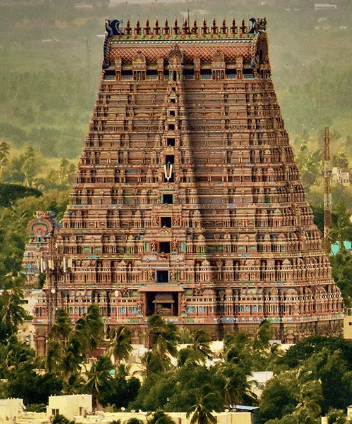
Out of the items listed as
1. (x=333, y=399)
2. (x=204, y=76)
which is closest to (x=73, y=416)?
(x=333, y=399)

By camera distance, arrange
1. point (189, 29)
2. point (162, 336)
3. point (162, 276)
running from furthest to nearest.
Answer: point (189, 29), point (162, 276), point (162, 336)

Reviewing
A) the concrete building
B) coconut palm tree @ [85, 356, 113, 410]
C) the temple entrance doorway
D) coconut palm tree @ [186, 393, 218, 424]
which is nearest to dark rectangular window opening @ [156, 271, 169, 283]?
the temple entrance doorway

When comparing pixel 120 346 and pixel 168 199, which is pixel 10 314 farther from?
pixel 120 346

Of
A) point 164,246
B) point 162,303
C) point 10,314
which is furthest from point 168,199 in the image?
point 10,314

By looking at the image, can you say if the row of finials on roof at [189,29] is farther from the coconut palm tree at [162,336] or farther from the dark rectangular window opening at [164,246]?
the coconut palm tree at [162,336]

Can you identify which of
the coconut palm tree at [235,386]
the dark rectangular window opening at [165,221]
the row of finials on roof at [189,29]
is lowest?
the coconut palm tree at [235,386]

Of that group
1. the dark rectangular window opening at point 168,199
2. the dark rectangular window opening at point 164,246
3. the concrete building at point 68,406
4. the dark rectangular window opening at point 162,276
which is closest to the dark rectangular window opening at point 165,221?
the dark rectangular window opening at point 168,199

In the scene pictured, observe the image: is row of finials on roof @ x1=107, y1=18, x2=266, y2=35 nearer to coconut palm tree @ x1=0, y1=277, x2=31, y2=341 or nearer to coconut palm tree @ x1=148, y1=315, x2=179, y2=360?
coconut palm tree @ x1=0, y1=277, x2=31, y2=341

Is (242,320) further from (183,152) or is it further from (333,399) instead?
(333,399)
